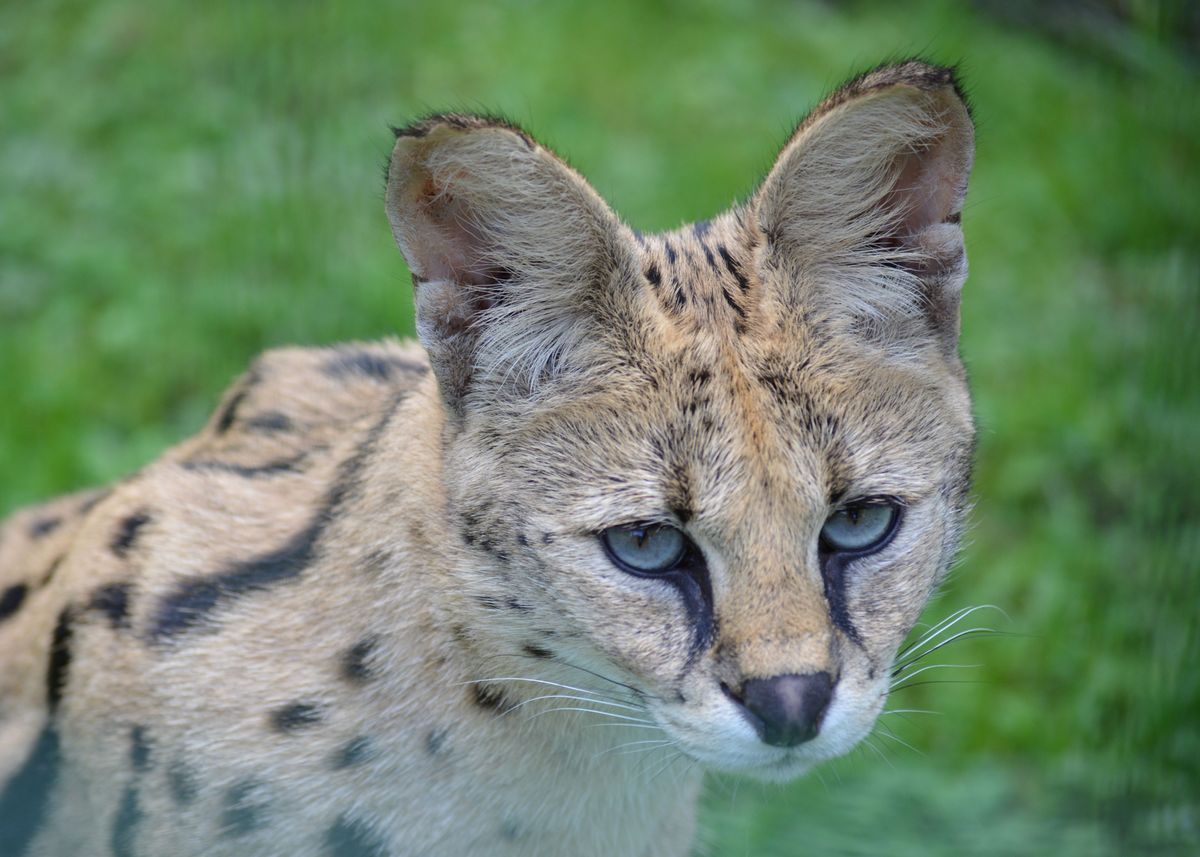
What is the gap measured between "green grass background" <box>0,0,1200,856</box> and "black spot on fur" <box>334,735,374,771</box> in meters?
1.44

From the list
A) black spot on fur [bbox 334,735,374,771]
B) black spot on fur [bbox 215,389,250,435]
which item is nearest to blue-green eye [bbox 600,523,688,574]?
black spot on fur [bbox 334,735,374,771]

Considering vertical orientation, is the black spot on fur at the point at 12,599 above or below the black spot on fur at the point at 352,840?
above

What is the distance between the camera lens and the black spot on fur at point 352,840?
10.5 ft

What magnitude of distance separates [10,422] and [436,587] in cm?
346

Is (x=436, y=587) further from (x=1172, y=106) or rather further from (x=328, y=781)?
(x=1172, y=106)

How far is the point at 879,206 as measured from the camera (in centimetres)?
318

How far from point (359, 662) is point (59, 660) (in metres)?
0.81

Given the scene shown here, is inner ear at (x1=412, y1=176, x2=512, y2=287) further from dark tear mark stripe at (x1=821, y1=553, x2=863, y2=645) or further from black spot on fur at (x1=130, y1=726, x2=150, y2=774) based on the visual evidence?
black spot on fur at (x1=130, y1=726, x2=150, y2=774)

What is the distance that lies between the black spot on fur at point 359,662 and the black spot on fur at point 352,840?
0.31m

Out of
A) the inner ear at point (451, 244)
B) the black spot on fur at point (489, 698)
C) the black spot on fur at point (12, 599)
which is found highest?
the inner ear at point (451, 244)

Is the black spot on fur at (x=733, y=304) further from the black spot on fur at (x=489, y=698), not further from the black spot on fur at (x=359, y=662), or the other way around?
the black spot on fur at (x=359, y=662)

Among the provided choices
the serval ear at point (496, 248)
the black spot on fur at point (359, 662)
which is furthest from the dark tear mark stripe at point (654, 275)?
the black spot on fur at point (359, 662)

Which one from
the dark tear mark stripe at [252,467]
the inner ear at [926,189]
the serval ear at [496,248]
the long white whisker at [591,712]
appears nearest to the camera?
the serval ear at [496,248]

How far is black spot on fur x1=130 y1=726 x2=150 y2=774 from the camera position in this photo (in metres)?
3.29
